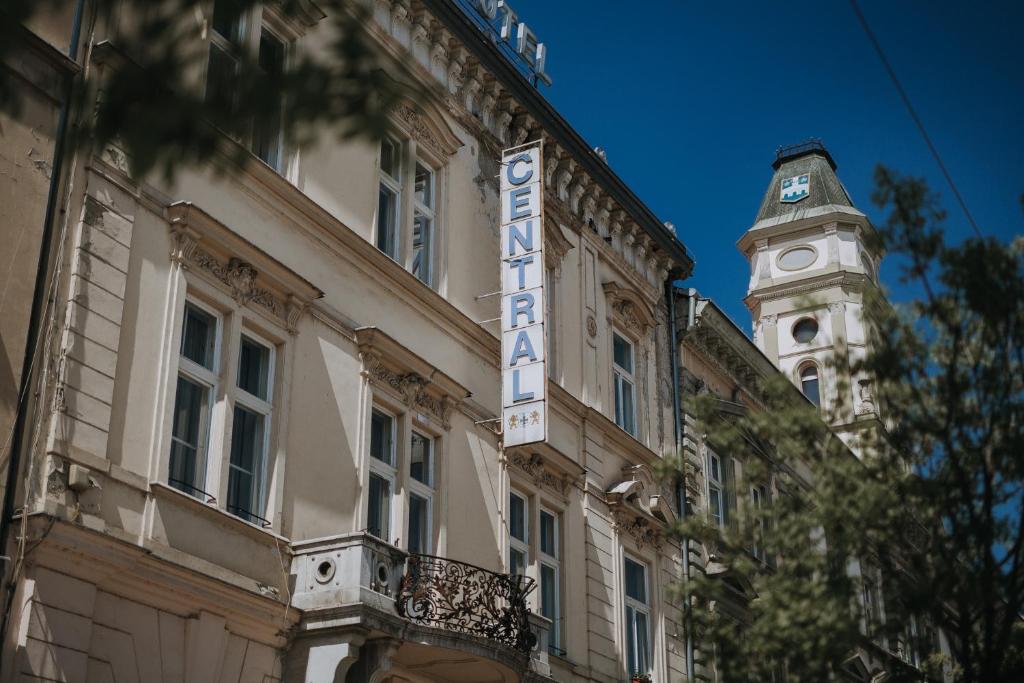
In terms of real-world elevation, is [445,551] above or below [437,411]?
below

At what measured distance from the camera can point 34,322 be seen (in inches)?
521

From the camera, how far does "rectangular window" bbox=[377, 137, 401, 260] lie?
19297 mm

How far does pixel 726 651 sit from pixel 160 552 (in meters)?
5.55

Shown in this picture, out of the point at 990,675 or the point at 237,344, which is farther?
the point at 237,344

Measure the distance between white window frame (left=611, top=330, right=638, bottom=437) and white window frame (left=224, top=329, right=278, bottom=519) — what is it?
372 inches

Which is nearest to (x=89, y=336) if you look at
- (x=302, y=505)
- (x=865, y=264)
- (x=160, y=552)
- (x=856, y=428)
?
(x=160, y=552)

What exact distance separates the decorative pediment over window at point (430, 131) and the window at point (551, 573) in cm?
560

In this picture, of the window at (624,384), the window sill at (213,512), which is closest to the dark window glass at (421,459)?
the window sill at (213,512)

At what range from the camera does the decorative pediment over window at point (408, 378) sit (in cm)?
1764

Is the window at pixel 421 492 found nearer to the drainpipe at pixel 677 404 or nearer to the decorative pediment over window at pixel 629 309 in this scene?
the drainpipe at pixel 677 404

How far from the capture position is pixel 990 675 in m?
12.9

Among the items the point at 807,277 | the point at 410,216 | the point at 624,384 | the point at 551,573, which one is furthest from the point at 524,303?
the point at 807,277

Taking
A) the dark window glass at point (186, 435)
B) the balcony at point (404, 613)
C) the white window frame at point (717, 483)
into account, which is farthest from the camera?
the white window frame at point (717, 483)

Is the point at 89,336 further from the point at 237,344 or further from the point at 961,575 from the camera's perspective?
the point at 961,575
